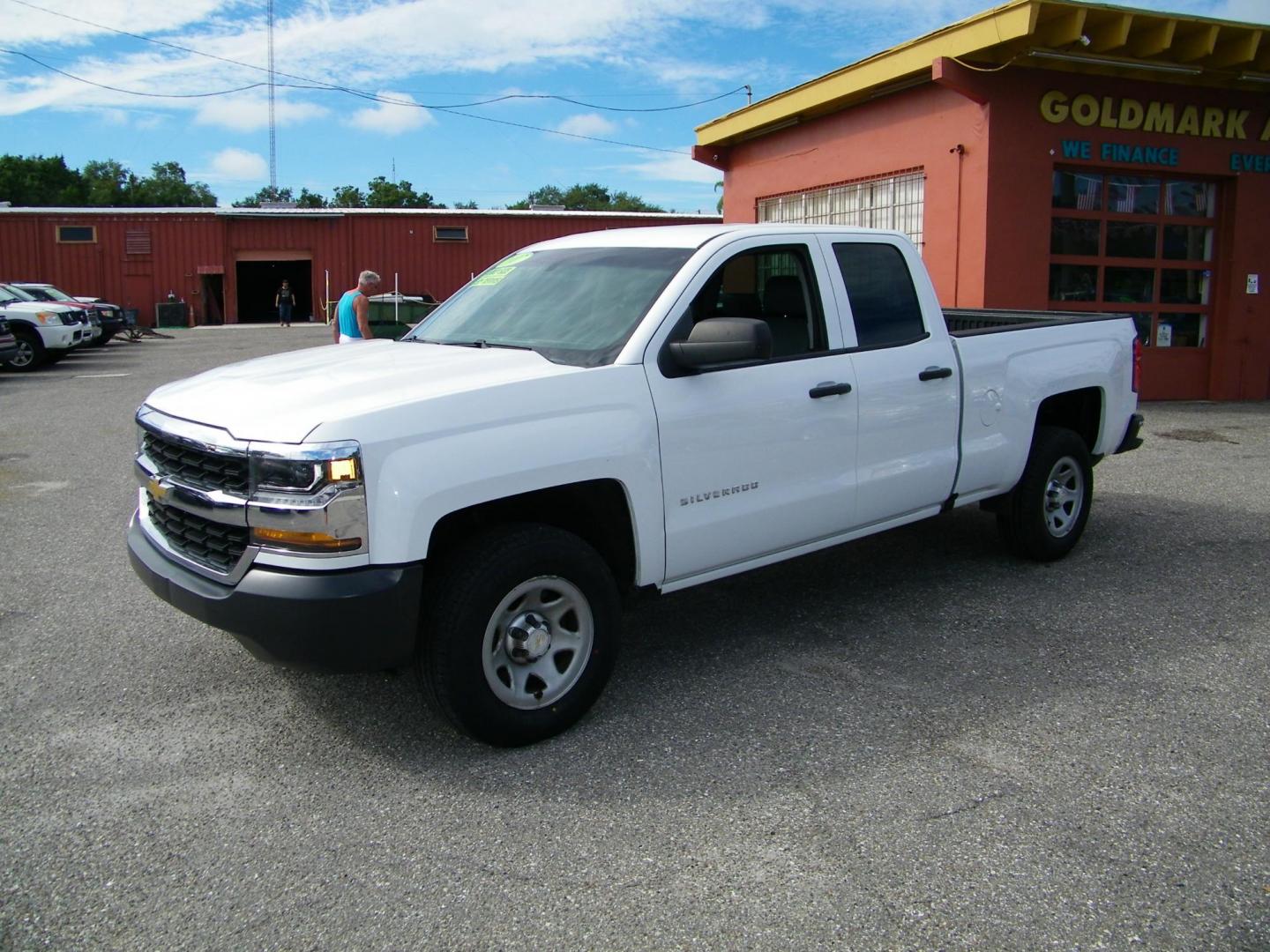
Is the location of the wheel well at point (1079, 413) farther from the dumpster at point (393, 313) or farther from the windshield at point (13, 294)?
the windshield at point (13, 294)

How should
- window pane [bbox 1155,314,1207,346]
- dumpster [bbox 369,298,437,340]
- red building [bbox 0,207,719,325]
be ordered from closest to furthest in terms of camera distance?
window pane [bbox 1155,314,1207,346] → dumpster [bbox 369,298,437,340] → red building [bbox 0,207,719,325]

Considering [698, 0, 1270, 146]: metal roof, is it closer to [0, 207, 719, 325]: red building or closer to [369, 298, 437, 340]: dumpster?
[369, 298, 437, 340]: dumpster

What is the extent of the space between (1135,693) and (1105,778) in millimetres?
843

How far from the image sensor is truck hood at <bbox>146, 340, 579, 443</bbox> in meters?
3.49

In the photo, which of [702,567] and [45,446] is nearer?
[702,567]

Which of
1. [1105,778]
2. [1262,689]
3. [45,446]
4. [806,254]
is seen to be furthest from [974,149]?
[45,446]

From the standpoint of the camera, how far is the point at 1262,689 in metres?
4.36

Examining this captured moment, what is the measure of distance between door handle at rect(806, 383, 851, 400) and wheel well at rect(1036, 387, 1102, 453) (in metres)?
2.15

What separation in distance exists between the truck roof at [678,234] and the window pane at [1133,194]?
8.68 meters

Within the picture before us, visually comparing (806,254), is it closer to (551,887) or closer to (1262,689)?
(1262,689)

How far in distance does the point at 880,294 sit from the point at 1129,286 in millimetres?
9320

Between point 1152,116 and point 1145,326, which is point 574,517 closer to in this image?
point 1152,116

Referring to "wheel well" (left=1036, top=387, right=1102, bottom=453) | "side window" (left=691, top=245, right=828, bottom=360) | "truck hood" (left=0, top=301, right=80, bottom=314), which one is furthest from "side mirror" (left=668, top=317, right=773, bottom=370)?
"truck hood" (left=0, top=301, right=80, bottom=314)

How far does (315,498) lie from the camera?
334cm
